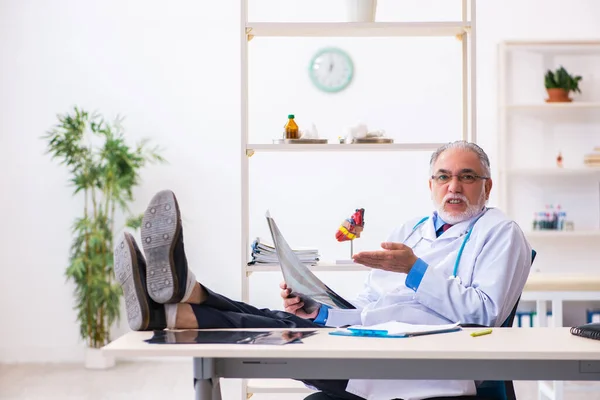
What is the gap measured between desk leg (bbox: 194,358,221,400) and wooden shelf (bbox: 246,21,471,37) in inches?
76.9

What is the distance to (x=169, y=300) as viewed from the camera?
5.99 ft

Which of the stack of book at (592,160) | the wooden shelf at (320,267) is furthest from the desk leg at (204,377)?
the stack of book at (592,160)

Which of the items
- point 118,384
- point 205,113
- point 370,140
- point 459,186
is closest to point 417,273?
point 459,186

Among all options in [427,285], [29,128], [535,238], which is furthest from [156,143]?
[427,285]

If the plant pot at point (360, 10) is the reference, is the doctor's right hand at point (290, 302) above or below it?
below

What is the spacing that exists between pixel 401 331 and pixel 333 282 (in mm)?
3605

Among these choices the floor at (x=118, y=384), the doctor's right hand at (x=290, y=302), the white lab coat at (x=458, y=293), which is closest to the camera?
the white lab coat at (x=458, y=293)

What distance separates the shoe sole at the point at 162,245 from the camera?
1831mm

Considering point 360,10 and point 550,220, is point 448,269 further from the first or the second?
point 550,220

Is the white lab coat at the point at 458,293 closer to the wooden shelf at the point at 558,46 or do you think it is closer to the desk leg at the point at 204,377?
the desk leg at the point at 204,377

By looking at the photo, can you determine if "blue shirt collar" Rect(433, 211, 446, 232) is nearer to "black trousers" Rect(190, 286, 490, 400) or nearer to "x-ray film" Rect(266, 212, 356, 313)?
"x-ray film" Rect(266, 212, 356, 313)

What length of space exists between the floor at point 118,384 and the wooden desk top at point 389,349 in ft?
8.50

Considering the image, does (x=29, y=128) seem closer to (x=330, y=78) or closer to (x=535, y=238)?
(x=330, y=78)

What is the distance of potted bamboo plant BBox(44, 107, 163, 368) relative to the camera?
4867mm
